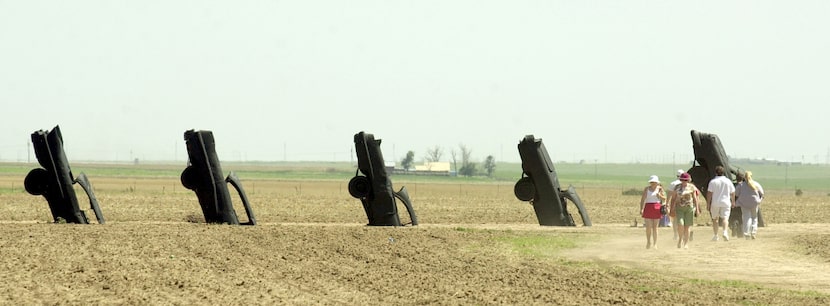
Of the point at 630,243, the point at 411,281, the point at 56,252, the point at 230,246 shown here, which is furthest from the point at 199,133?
the point at 411,281

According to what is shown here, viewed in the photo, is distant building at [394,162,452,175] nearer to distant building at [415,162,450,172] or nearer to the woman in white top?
distant building at [415,162,450,172]

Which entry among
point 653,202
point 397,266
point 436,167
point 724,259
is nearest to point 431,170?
point 436,167

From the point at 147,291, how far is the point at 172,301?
3.66 feet

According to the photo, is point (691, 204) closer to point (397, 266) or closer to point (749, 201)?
point (749, 201)

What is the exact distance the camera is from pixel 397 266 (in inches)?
798

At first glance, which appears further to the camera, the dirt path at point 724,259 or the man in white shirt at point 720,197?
the man in white shirt at point 720,197

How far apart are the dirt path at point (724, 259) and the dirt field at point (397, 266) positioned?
28mm

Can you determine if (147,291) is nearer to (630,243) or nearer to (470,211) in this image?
(630,243)

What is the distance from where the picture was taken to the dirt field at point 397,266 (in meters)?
16.2

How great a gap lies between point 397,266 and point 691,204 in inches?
266

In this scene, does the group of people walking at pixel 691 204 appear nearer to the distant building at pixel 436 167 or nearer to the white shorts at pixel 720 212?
the white shorts at pixel 720 212

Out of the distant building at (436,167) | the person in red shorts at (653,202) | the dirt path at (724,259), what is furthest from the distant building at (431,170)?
the person in red shorts at (653,202)

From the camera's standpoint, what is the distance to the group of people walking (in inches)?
937

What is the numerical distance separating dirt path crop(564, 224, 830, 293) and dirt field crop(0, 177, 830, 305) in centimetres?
3
